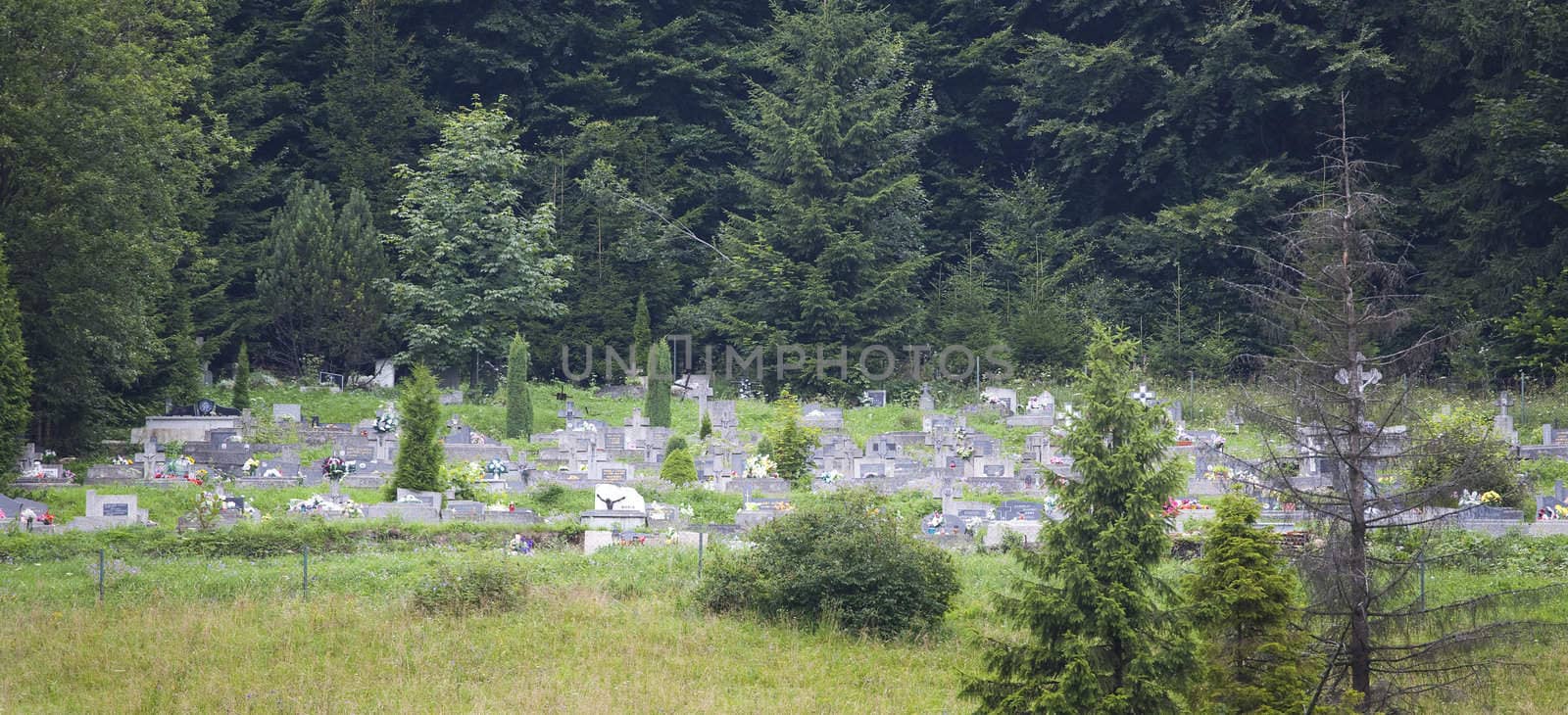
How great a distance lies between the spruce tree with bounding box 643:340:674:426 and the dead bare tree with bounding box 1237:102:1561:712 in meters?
17.6

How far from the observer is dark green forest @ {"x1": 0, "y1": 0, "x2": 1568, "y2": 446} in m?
31.8

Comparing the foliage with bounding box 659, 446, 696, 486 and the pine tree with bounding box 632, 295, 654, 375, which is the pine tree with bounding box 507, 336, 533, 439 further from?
the pine tree with bounding box 632, 295, 654, 375

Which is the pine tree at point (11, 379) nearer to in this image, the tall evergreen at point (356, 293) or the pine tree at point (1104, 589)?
the tall evergreen at point (356, 293)

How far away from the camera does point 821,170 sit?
35469mm

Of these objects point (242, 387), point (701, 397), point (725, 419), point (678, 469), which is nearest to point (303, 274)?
point (242, 387)

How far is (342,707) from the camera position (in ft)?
40.1

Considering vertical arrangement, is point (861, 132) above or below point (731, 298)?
above

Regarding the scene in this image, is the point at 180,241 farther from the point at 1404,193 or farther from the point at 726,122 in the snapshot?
the point at 1404,193

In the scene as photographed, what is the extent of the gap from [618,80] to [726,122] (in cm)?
318

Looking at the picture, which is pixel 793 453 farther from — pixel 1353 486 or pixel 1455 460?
pixel 1353 486

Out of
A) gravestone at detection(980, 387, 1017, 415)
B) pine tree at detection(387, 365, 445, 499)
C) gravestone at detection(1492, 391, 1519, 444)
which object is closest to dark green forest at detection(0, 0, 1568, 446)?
gravestone at detection(980, 387, 1017, 415)

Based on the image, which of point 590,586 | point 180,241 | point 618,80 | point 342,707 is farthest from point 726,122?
point 342,707

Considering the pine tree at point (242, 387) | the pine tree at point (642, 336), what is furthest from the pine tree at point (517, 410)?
the pine tree at point (642, 336)

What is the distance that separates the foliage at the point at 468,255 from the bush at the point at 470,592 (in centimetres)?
1912
